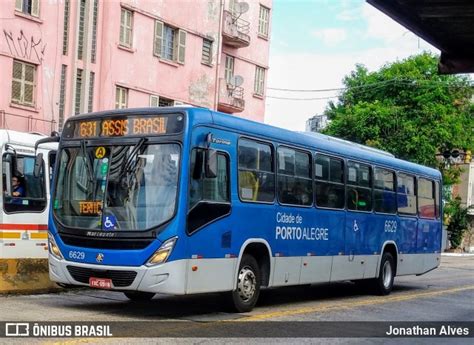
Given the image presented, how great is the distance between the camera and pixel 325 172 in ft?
45.4

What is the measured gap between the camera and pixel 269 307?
12445 mm

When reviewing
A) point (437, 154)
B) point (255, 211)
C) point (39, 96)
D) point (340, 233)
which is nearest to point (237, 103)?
point (39, 96)

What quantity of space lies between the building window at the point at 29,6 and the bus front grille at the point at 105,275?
15178 mm

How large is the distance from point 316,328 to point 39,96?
16396 millimetres

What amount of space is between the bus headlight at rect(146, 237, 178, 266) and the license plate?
69 cm

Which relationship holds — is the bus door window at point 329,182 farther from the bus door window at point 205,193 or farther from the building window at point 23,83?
the building window at point 23,83

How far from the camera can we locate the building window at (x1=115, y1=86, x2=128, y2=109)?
26.9 m

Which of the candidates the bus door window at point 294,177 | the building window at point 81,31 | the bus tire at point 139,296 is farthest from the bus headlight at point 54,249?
the building window at point 81,31

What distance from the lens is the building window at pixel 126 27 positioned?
2714 centimetres

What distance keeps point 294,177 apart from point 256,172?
1.27 meters

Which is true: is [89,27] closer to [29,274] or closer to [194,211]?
[29,274]

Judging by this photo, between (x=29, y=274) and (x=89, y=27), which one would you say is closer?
Answer: (x=29, y=274)

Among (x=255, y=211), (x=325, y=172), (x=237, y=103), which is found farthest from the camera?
(x=237, y=103)

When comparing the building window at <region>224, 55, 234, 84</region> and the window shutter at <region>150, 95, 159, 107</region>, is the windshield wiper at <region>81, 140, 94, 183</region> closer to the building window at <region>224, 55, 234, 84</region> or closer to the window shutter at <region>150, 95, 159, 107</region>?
the window shutter at <region>150, 95, 159, 107</region>
